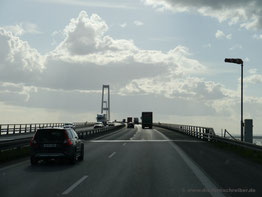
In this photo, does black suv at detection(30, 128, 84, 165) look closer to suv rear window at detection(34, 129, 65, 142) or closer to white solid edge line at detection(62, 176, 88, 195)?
suv rear window at detection(34, 129, 65, 142)

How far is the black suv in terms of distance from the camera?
14602 mm

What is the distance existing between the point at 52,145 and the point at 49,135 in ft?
1.62

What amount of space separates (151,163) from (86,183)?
543 centimetres

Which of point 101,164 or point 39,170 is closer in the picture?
point 39,170

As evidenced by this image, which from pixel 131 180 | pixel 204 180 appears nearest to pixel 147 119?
pixel 204 180

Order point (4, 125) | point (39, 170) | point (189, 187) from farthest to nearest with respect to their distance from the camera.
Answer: point (4, 125) < point (39, 170) < point (189, 187)

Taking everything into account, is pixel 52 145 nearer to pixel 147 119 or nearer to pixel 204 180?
pixel 204 180

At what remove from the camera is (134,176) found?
11.4m

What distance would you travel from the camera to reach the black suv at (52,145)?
14.6m

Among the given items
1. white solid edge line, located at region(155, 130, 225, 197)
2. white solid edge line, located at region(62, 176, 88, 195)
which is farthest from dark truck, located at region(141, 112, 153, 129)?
white solid edge line, located at region(62, 176, 88, 195)

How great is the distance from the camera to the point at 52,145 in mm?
14664

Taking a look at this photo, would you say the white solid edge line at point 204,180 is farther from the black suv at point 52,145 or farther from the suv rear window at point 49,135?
the suv rear window at point 49,135

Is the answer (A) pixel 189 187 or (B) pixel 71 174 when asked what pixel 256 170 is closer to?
(A) pixel 189 187

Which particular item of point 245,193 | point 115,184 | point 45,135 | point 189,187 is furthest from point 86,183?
point 45,135
